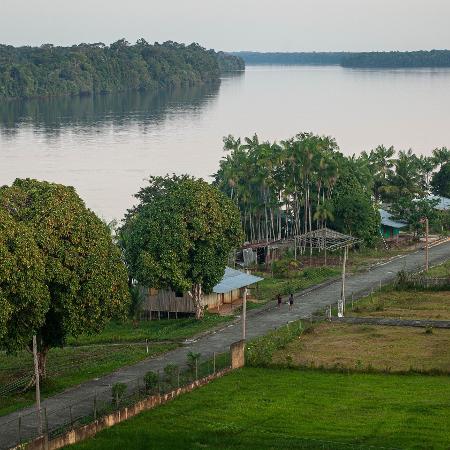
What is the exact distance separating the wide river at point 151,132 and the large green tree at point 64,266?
43.4 meters

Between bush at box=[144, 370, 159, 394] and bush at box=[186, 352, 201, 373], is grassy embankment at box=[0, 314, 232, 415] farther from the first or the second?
bush at box=[144, 370, 159, 394]

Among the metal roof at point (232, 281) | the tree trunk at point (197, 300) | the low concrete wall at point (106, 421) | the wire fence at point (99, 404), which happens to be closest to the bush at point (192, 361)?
the wire fence at point (99, 404)

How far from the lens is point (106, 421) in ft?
102

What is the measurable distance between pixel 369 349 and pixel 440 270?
62.8 feet

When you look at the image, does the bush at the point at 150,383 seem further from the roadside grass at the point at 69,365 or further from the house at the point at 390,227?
the house at the point at 390,227

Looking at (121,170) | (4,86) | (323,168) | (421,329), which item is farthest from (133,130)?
(421,329)

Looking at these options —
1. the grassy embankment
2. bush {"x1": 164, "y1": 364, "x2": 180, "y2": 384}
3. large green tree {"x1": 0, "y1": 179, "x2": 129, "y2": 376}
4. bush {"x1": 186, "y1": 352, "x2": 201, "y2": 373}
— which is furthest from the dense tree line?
bush {"x1": 164, "y1": 364, "x2": 180, "y2": 384}

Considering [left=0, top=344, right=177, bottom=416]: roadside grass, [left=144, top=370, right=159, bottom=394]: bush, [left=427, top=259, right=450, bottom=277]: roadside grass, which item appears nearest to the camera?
[left=144, top=370, right=159, bottom=394]: bush

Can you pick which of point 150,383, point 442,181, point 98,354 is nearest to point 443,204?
point 442,181

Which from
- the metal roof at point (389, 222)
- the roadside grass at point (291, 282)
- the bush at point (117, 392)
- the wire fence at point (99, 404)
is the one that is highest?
the bush at point (117, 392)

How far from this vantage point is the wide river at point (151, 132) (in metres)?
102

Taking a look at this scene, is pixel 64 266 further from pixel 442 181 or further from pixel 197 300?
pixel 442 181

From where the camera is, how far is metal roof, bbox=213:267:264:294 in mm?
52156

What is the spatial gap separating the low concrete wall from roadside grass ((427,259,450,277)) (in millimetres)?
24172
